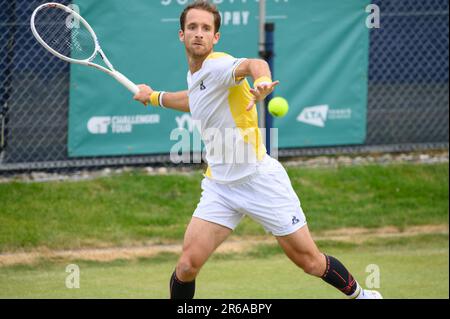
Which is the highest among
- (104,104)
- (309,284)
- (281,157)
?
(104,104)

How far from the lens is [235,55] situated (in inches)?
352

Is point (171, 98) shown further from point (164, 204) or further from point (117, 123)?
point (164, 204)

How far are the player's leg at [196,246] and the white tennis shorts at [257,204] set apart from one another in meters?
0.04

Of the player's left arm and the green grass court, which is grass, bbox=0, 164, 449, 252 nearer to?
the green grass court

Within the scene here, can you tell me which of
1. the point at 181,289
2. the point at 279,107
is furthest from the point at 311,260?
the point at 279,107

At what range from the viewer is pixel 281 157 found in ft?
31.6

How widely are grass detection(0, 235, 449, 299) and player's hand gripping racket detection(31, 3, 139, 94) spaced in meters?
1.66

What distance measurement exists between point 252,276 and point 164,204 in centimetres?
147

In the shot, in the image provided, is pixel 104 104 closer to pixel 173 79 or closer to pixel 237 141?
pixel 173 79

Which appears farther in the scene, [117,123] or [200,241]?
[117,123]

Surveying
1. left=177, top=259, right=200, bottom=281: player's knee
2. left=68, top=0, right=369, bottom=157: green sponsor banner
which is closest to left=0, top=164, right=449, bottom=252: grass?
left=68, top=0, right=369, bottom=157: green sponsor banner

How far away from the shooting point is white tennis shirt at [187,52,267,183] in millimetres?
5734
